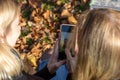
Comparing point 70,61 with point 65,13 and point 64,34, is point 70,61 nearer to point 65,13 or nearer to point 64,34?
point 64,34

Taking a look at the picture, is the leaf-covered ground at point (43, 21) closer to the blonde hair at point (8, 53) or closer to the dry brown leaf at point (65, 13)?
the dry brown leaf at point (65, 13)

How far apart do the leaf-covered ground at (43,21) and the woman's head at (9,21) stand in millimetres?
1577

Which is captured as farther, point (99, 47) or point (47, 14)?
point (47, 14)

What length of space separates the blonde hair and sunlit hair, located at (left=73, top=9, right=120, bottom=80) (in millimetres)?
334

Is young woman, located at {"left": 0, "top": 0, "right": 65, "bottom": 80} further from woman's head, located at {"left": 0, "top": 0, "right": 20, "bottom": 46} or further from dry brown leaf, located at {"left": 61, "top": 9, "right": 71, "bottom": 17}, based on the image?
dry brown leaf, located at {"left": 61, "top": 9, "right": 71, "bottom": 17}

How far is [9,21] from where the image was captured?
2.31m

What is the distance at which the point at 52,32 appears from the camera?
4.14 metres

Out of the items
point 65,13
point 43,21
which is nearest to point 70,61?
point 65,13

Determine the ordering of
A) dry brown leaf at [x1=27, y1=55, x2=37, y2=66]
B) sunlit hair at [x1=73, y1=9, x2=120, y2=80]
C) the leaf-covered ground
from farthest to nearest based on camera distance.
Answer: the leaf-covered ground < dry brown leaf at [x1=27, y1=55, x2=37, y2=66] < sunlit hair at [x1=73, y1=9, x2=120, y2=80]

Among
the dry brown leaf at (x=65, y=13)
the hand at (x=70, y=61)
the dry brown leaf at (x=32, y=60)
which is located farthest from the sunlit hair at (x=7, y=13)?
the dry brown leaf at (x=65, y=13)

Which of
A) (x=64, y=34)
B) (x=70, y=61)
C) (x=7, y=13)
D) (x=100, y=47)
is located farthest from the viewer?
(x=64, y=34)

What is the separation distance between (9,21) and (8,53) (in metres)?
0.22

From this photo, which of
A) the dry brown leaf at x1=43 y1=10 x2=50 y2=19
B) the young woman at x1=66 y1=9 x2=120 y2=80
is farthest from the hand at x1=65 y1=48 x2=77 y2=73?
the dry brown leaf at x1=43 y1=10 x2=50 y2=19

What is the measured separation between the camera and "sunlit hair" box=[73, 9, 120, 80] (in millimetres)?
2123
